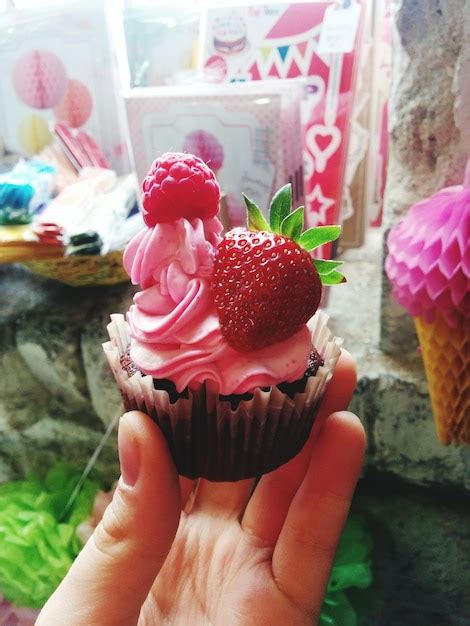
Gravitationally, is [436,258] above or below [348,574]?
above

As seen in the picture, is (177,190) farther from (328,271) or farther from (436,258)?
(436,258)

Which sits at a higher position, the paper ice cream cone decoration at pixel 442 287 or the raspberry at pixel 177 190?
the raspberry at pixel 177 190

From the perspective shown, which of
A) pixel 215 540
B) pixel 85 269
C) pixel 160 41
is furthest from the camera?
pixel 160 41

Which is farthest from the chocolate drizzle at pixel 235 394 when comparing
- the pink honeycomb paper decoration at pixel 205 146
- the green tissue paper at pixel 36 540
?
the green tissue paper at pixel 36 540

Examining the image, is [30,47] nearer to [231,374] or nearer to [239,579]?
Answer: [231,374]

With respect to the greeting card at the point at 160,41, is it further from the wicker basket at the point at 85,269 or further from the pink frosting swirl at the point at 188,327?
the pink frosting swirl at the point at 188,327

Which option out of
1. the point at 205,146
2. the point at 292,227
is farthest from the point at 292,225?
the point at 205,146

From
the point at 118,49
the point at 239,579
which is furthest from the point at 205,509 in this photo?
the point at 118,49
